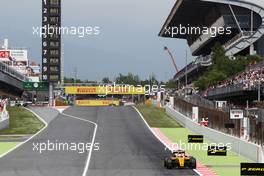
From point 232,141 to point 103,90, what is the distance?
85.8 m

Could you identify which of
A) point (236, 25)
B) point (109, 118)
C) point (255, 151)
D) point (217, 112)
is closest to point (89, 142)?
point (217, 112)

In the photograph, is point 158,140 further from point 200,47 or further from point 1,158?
point 200,47

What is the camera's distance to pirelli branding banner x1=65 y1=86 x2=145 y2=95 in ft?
389

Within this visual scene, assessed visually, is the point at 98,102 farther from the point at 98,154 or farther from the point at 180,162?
the point at 180,162

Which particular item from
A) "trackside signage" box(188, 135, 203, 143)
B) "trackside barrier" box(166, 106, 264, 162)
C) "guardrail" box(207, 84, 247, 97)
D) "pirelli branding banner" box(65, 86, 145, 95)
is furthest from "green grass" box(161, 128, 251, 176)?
"pirelli branding banner" box(65, 86, 145, 95)

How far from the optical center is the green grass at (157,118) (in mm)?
58603

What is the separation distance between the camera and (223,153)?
31500mm

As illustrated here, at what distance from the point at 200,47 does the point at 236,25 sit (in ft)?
86.2

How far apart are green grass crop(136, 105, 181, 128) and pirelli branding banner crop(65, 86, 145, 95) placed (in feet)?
132

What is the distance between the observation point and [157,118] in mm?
65062

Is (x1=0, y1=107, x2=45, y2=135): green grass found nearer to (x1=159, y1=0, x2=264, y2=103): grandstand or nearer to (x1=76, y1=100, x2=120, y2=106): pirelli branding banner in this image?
(x1=159, y1=0, x2=264, y2=103): grandstand

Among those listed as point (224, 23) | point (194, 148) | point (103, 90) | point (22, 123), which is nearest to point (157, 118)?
point (22, 123)

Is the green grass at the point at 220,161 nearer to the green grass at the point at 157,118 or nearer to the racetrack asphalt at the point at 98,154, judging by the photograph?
the racetrack asphalt at the point at 98,154

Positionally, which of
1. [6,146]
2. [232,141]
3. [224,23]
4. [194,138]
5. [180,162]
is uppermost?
[224,23]
